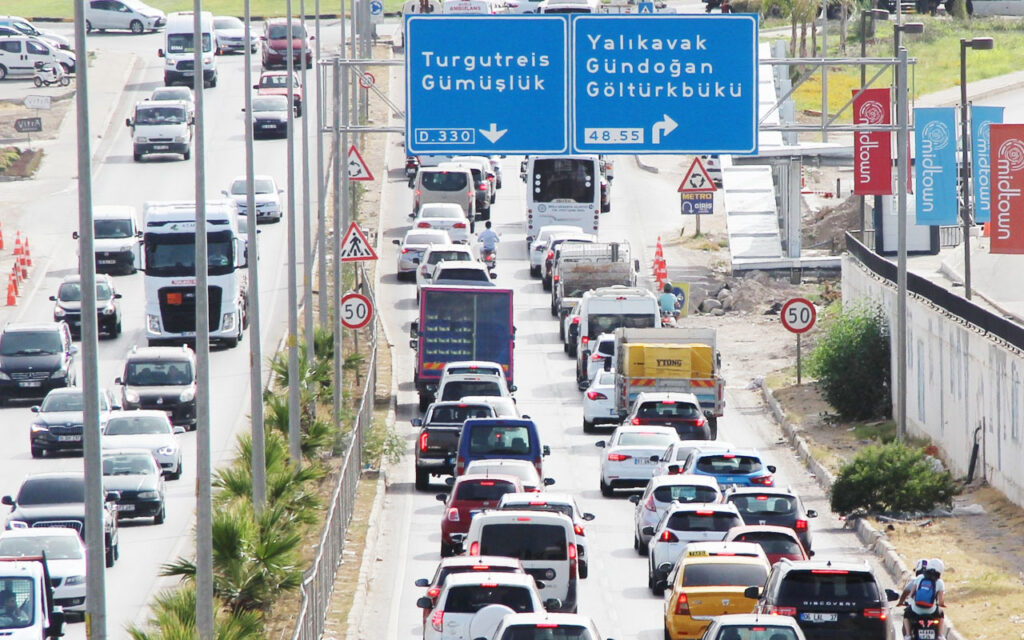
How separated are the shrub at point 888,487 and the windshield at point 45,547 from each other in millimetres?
12797

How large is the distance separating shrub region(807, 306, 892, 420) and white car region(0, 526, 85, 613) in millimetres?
20608

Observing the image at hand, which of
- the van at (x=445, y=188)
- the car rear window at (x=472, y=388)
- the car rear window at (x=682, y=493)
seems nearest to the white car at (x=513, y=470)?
the car rear window at (x=682, y=493)

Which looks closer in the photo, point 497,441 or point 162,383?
point 497,441

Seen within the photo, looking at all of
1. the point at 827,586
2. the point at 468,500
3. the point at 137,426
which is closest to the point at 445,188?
the point at 137,426

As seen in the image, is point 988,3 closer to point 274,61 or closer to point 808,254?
point 274,61

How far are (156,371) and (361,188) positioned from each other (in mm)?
29191

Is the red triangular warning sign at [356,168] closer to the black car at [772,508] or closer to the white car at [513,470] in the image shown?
the white car at [513,470]

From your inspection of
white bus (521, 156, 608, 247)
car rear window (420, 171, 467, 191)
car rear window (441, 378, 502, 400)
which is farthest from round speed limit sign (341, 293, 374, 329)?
car rear window (420, 171, 467, 191)

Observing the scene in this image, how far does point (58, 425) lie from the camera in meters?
37.2

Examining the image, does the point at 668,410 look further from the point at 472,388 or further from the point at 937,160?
the point at 937,160

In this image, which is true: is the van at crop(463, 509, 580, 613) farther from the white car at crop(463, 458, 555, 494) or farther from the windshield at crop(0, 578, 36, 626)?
the white car at crop(463, 458, 555, 494)

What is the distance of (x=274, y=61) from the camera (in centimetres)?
8762

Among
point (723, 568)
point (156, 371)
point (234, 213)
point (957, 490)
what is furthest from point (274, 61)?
point (723, 568)

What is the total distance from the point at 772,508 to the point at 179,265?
76.1 feet
